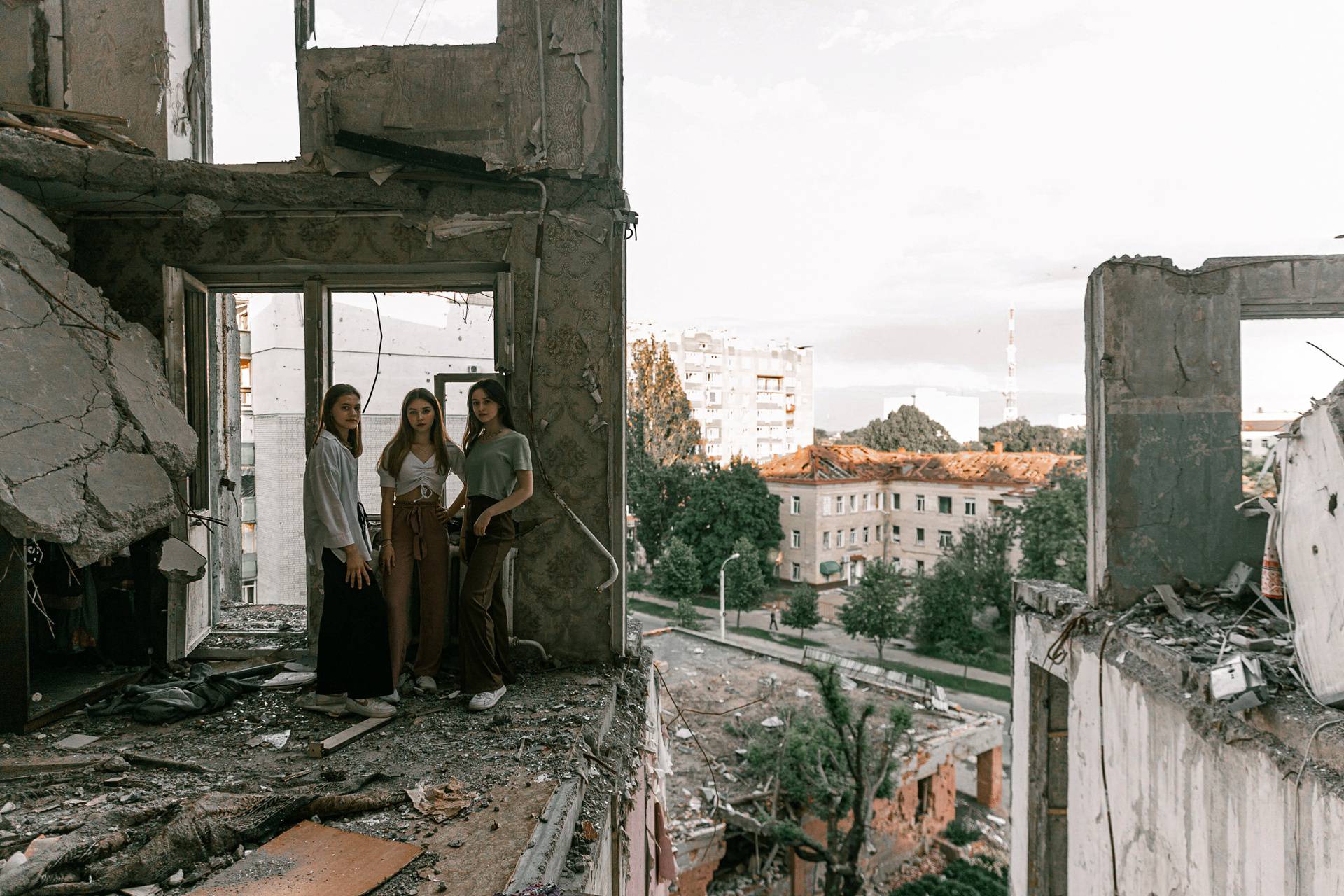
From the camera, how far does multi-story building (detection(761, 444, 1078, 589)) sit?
2994 centimetres

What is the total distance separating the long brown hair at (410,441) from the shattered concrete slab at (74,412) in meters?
1.33

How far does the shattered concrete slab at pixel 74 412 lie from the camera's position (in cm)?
338

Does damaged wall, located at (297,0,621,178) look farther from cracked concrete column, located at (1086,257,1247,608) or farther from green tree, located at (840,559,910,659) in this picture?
green tree, located at (840,559,910,659)

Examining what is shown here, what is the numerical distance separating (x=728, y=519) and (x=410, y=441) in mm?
26217

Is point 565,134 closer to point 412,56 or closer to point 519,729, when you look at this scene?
point 412,56

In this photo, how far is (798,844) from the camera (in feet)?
34.8

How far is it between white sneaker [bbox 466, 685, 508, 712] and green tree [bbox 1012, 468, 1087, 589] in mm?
23767

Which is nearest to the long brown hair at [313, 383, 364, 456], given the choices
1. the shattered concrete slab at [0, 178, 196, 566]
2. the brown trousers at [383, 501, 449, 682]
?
the brown trousers at [383, 501, 449, 682]

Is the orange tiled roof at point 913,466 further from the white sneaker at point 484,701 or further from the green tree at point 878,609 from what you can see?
the white sneaker at point 484,701

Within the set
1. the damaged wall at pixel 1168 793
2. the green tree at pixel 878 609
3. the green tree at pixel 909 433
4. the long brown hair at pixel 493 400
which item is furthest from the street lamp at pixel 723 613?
the green tree at pixel 909 433

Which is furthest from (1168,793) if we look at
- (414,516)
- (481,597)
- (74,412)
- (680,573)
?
(680,573)

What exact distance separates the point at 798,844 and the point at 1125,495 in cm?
758

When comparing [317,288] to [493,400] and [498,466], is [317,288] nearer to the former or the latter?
[493,400]

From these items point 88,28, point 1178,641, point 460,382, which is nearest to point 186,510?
point 460,382
